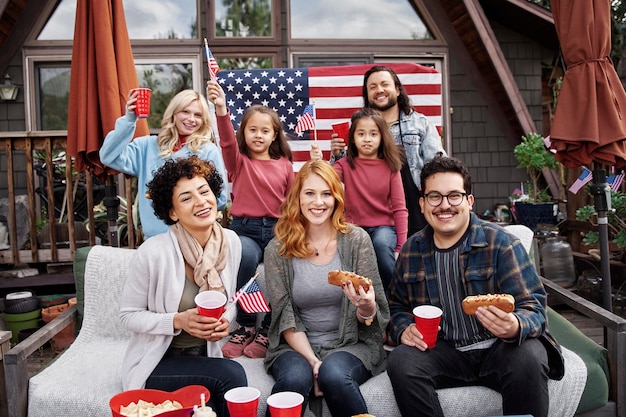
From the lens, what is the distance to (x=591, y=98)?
3.31 metres

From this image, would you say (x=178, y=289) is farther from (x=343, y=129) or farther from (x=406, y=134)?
(x=406, y=134)

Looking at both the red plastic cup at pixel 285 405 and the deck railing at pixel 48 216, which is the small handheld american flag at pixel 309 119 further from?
the red plastic cup at pixel 285 405

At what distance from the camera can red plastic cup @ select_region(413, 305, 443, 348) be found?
230 cm

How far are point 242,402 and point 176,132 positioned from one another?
78.6 inches

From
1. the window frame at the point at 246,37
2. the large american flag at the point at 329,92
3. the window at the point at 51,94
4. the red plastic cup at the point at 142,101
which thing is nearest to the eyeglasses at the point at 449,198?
the red plastic cup at the point at 142,101

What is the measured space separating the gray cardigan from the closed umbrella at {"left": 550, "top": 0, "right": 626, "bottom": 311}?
155cm

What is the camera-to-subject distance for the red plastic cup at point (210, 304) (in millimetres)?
2205

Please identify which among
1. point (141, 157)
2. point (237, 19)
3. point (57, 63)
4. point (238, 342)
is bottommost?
point (238, 342)

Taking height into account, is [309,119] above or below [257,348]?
above

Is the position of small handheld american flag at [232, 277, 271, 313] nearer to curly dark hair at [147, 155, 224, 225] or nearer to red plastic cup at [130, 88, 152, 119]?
curly dark hair at [147, 155, 224, 225]

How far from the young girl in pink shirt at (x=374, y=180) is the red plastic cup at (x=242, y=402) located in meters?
1.61

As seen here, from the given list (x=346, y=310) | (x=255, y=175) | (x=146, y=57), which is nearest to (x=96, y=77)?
(x=255, y=175)

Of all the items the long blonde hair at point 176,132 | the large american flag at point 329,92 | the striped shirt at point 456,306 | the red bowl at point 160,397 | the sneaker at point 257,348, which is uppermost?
the large american flag at point 329,92

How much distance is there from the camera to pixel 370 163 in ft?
11.4
